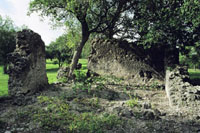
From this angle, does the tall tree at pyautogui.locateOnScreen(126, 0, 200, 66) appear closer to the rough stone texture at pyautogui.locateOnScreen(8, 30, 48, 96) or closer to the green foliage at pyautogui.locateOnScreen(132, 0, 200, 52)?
the green foliage at pyautogui.locateOnScreen(132, 0, 200, 52)

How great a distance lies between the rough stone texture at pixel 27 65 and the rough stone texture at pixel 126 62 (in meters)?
5.23

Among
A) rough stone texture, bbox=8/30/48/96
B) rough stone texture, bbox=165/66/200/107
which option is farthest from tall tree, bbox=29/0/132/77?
rough stone texture, bbox=165/66/200/107

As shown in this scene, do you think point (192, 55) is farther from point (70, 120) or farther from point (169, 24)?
point (70, 120)

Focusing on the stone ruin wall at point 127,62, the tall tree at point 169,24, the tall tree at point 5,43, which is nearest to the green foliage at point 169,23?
the tall tree at point 169,24

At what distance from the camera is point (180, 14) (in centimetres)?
1062

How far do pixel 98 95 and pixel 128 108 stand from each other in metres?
2.59

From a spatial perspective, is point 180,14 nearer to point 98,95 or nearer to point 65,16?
point 98,95

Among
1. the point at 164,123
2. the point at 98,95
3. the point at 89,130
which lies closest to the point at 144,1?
the point at 98,95

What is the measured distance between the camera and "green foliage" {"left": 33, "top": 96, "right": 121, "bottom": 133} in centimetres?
540

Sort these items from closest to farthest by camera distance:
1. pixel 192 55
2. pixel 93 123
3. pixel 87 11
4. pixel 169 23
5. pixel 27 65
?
pixel 93 123, pixel 27 65, pixel 169 23, pixel 87 11, pixel 192 55

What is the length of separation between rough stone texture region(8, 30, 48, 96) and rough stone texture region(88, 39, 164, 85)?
5.23m

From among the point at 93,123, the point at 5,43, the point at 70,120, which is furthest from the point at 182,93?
the point at 5,43

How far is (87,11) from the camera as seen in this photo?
1257cm

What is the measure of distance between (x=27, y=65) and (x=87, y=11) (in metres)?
6.36
